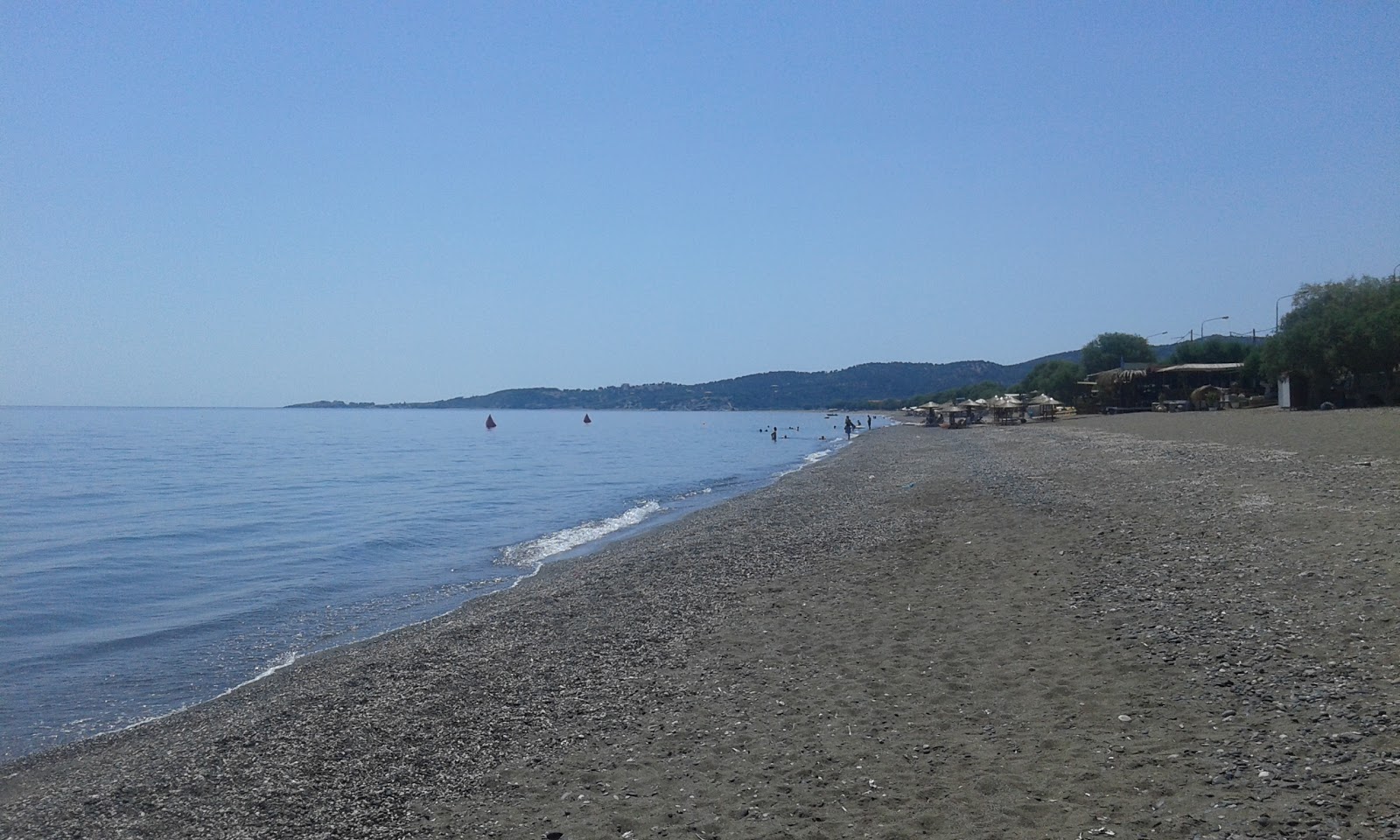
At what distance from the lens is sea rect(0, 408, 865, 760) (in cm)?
1191

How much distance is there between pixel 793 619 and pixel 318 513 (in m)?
23.6

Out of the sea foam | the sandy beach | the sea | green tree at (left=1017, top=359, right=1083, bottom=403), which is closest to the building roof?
green tree at (left=1017, top=359, right=1083, bottom=403)

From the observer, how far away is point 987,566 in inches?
502

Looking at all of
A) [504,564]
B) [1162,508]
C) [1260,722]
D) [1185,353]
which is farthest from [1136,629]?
[1185,353]

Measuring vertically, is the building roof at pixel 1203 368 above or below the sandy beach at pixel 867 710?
above

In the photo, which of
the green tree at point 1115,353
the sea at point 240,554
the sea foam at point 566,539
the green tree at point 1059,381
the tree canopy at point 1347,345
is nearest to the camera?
the sea at point 240,554

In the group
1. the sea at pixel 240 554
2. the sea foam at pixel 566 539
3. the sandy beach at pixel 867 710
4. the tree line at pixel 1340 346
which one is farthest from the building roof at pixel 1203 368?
the sandy beach at pixel 867 710

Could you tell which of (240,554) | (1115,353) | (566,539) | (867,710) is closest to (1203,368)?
(1115,353)

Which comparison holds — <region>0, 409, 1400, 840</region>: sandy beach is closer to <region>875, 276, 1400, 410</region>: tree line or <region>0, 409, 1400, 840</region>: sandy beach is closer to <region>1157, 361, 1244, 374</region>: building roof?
<region>875, 276, 1400, 410</region>: tree line

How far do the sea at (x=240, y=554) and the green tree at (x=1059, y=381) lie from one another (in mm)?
45465

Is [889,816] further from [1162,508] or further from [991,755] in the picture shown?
[1162,508]

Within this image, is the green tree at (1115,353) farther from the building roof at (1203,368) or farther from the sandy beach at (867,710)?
the sandy beach at (867,710)

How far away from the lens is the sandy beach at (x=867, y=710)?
17.9 feet

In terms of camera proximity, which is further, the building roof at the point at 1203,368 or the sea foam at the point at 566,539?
the building roof at the point at 1203,368
